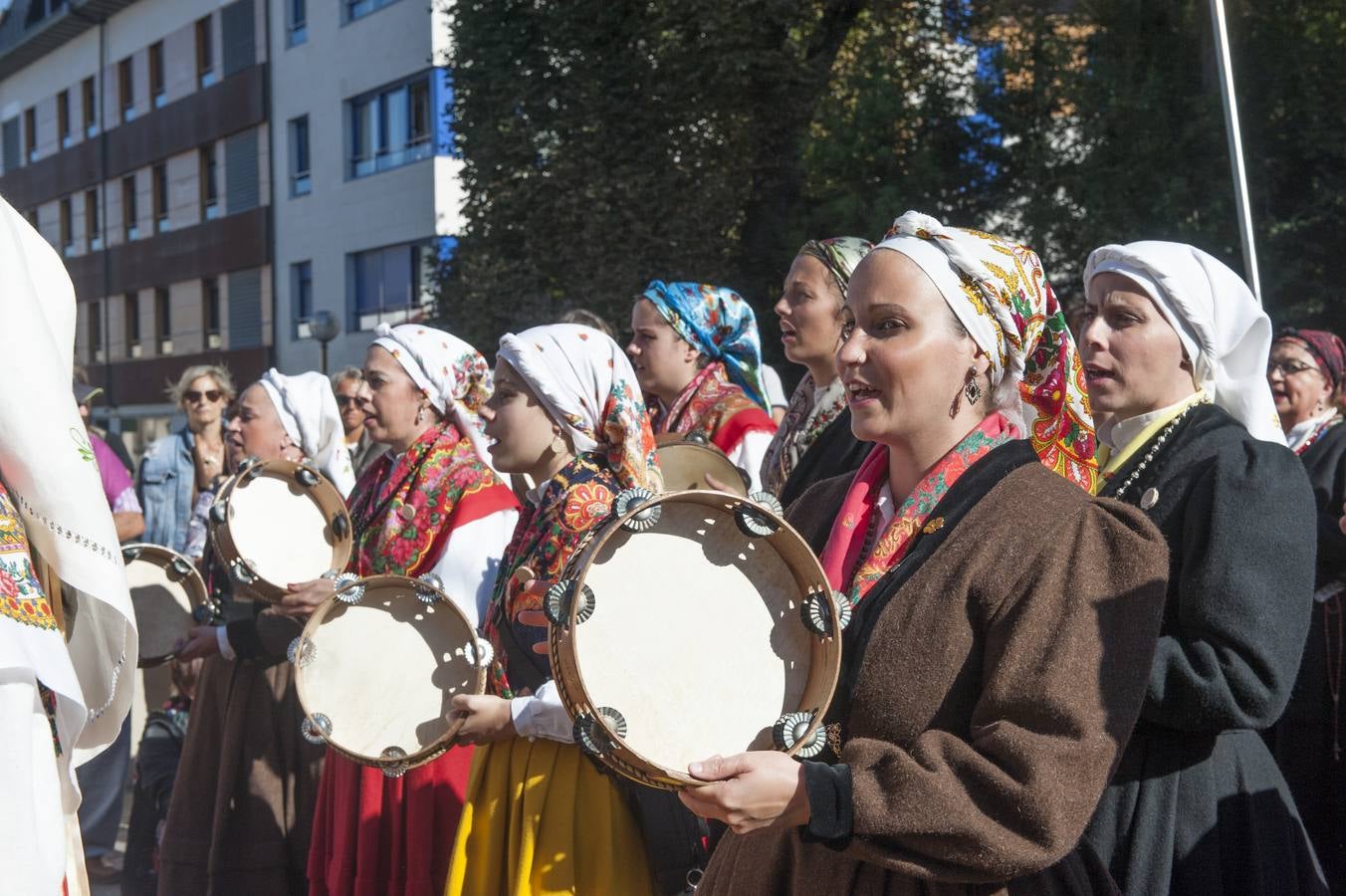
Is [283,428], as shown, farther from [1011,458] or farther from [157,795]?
[1011,458]

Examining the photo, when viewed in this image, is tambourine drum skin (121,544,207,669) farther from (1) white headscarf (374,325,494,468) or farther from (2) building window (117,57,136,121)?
(2) building window (117,57,136,121)

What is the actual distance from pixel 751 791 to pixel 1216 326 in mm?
1800

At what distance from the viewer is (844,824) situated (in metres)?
2.09

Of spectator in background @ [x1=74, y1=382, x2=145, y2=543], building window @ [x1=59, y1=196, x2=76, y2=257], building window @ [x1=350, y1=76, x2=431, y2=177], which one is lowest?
spectator in background @ [x1=74, y1=382, x2=145, y2=543]

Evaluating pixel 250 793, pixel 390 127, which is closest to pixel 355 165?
pixel 390 127

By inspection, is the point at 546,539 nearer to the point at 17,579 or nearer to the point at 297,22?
the point at 17,579

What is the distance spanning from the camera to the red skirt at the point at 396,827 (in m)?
4.11

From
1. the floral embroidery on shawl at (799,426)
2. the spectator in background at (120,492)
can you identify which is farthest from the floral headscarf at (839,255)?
the spectator in background at (120,492)

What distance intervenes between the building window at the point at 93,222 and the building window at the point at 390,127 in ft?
46.6

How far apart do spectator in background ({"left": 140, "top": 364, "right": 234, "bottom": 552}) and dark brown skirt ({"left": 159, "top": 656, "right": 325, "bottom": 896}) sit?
3.19m

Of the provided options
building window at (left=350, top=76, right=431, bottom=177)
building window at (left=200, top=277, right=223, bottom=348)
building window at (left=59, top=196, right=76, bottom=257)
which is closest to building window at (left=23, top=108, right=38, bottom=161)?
building window at (left=59, top=196, right=76, bottom=257)

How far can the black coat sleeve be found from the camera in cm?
263

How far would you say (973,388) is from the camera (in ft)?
8.18

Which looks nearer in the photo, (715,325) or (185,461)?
(715,325)
